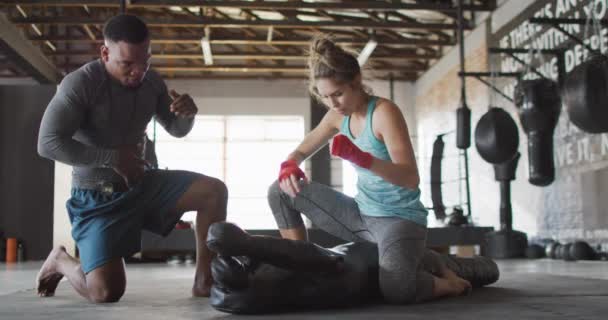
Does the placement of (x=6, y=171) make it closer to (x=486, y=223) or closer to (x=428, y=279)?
(x=486, y=223)

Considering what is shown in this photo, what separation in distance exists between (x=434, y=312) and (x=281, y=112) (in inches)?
400

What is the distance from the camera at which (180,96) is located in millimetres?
2193

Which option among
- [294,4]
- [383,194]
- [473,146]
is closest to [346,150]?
[383,194]

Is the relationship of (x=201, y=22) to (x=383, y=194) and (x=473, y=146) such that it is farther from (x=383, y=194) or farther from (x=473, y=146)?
(x=383, y=194)

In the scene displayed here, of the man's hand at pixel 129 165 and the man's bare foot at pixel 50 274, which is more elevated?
the man's hand at pixel 129 165

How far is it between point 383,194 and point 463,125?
13.7 feet

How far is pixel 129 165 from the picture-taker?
1.97 meters

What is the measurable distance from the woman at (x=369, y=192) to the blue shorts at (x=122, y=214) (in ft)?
1.22

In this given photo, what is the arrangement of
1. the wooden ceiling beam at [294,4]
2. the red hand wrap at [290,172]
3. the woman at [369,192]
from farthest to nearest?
the wooden ceiling beam at [294,4], the woman at [369,192], the red hand wrap at [290,172]

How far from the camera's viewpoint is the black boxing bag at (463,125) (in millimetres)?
5945

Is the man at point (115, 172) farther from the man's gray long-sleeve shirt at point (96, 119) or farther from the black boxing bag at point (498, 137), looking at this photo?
the black boxing bag at point (498, 137)

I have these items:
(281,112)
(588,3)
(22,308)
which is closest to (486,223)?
(588,3)

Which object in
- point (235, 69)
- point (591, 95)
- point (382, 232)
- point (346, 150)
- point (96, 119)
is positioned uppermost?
point (235, 69)

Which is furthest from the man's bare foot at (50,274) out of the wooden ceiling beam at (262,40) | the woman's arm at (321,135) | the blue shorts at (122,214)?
the wooden ceiling beam at (262,40)
